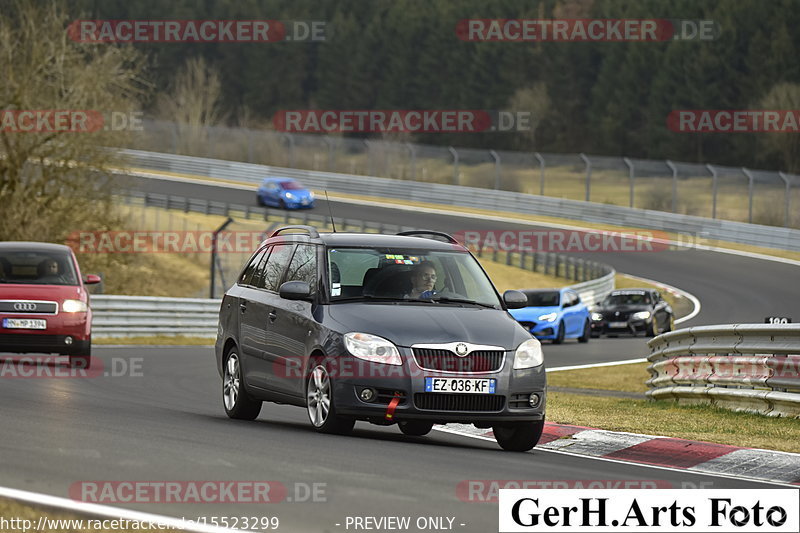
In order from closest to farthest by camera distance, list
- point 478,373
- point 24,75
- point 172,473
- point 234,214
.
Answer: point 172,473, point 478,373, point 24,75, point 234,214

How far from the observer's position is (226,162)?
73.4 m

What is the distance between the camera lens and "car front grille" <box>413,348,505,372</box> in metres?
11.1

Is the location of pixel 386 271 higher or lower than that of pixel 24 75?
lower

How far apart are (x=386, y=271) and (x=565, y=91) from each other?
325ft

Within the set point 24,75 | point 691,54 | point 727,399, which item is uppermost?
point 691,54

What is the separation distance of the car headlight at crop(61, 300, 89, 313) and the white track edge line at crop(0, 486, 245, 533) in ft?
39.6

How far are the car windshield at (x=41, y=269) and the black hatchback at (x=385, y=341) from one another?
25.3ft

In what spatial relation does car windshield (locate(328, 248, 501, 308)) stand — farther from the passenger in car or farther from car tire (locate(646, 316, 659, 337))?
car tire (locate(646, 316, 659, 337))

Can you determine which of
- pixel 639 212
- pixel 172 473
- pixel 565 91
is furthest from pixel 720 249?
pixel 565 91

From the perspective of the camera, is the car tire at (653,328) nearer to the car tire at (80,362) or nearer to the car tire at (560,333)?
the car tire at (560,333)

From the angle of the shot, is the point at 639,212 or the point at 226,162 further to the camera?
the point at 226,162

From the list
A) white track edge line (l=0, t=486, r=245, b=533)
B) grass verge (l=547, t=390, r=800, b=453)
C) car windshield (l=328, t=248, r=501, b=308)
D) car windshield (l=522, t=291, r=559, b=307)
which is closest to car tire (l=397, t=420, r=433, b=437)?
car windshield (l=328, t=248, r=501, b=308)

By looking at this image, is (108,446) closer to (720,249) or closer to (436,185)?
(720,249)

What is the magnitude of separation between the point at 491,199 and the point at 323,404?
52.5 m
